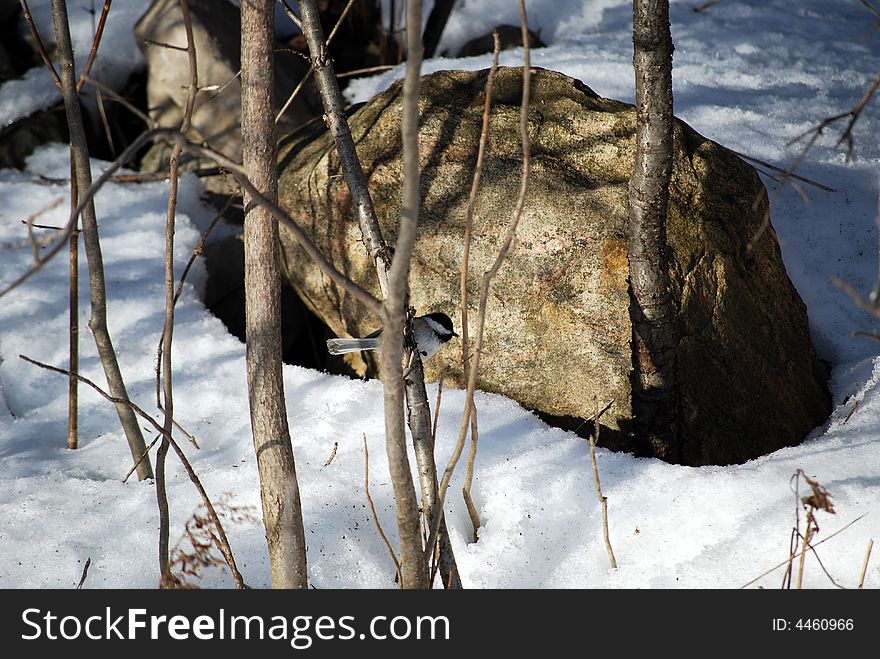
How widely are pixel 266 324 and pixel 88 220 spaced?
33.3 inches

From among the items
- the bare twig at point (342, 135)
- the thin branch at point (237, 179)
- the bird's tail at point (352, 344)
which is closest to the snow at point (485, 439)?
the bird's tail at point (352, 344)

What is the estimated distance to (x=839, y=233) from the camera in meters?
3.31

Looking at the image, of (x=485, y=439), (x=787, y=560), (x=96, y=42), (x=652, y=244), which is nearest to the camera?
(x=787, y=560)

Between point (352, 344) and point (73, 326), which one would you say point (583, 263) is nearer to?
point (352, 344)

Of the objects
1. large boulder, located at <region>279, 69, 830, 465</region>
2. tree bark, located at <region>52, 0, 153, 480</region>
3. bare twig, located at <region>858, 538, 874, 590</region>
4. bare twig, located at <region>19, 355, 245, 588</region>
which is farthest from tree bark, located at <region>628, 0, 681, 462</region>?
tree bark, located at <region>52, 0, 153, 480</region>

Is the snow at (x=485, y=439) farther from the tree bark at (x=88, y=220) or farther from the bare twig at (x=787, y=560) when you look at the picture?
the tree bark at (x=88, y=220)

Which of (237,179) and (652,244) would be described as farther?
(652,244)

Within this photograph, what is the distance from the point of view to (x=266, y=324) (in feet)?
6.10

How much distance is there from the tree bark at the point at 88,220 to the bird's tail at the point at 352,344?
0.70 metres

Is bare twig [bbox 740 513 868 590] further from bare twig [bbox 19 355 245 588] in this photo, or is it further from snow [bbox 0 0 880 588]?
bare twig [bbox 19 355 245 588]

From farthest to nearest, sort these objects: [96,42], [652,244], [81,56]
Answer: [81,56], [652,244], [96,42]

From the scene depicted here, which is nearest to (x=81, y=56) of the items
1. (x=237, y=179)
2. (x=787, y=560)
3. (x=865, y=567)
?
(x=237, y=179)

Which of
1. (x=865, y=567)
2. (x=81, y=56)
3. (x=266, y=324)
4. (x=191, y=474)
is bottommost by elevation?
(x=865, y=567)
